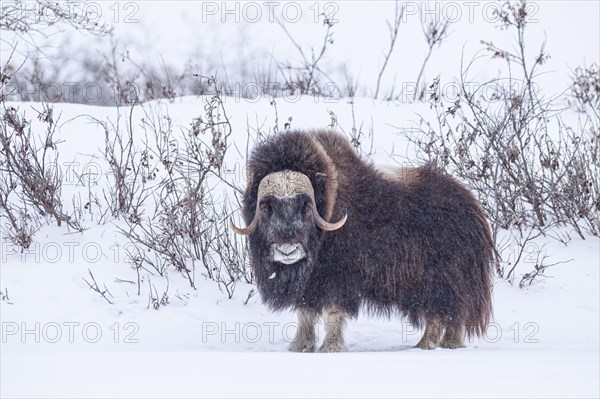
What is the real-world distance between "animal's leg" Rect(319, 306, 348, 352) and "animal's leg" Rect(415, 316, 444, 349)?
0.48 meters

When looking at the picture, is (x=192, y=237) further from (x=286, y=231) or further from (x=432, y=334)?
(x=432, y=334)

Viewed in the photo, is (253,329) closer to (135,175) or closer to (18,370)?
(135,175)

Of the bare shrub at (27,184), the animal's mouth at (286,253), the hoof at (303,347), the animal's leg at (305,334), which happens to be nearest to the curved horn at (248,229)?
the animal's mouth at (286,253)

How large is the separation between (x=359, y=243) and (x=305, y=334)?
2.03 ft

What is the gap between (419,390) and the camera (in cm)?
353

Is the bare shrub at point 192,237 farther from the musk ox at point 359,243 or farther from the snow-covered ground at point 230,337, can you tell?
the musk ox at point 359,243

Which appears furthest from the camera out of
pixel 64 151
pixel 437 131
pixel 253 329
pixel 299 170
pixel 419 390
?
pixel 437 131

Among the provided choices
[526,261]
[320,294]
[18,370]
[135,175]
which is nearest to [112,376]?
[18,370]

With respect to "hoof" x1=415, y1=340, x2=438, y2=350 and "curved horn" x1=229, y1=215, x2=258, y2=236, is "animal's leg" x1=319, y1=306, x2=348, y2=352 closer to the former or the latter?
"hoof" x1=415, y1=340, x2=438, y2=350

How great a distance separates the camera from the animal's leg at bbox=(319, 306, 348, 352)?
544 cm

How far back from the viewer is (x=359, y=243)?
5.39 metres

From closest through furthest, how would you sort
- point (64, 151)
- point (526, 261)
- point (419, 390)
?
point (419, 390) → point (526, 261) → point (64, 151)

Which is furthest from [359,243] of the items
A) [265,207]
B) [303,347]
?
[303,347]

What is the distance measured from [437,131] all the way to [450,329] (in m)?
3.28
